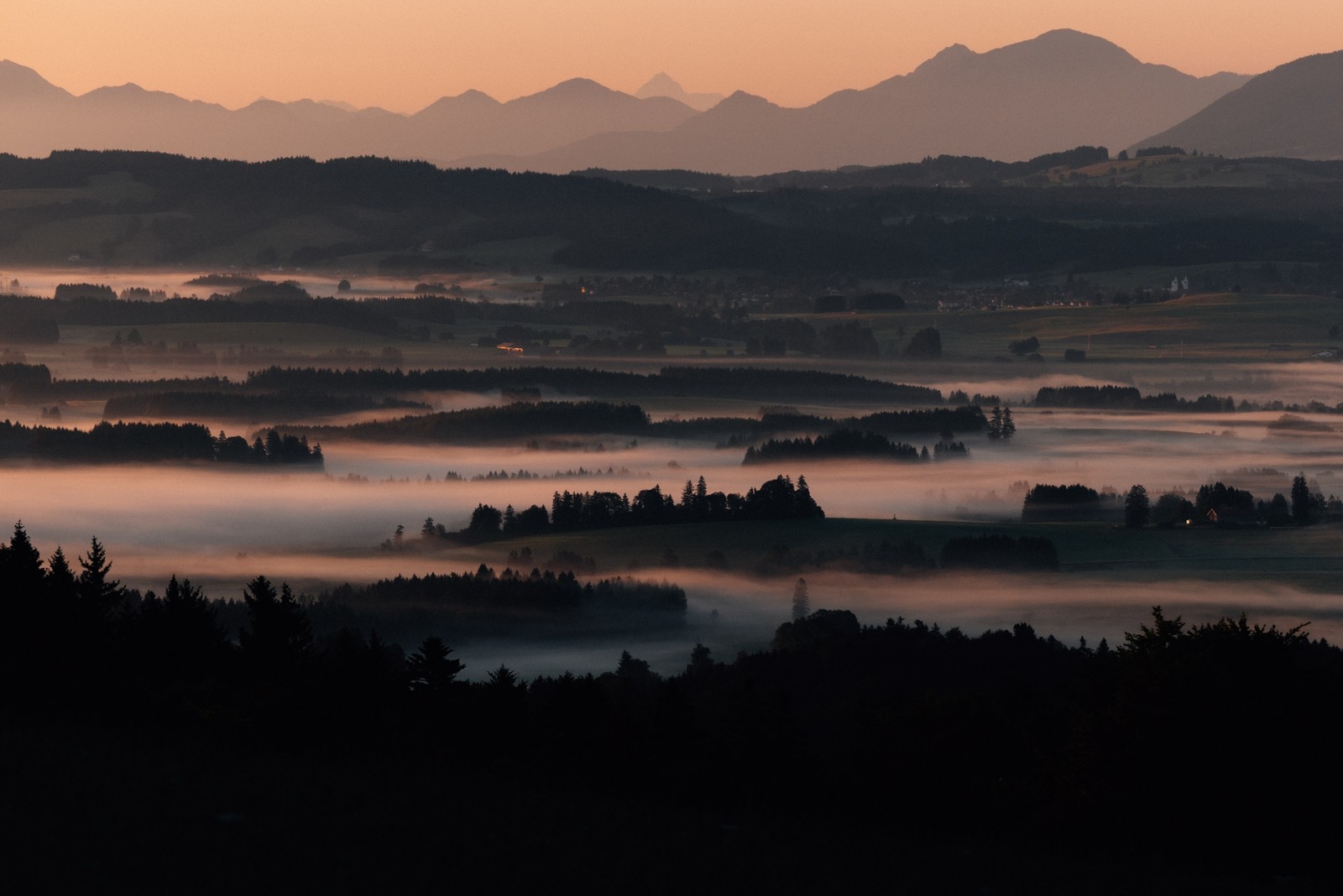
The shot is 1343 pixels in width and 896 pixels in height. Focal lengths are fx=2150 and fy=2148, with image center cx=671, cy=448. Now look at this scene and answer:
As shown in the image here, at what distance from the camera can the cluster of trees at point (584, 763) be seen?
38.0 metres

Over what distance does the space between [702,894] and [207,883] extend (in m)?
8.31

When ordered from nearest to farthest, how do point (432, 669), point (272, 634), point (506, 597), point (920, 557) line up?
point (432, 669) < point (272, 634) < point (506, 597) < point (920, 557)

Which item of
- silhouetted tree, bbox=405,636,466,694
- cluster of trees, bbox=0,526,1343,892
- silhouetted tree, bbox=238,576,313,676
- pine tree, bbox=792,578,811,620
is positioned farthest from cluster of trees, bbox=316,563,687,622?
silhouetted tree, bbox=405,636,466,694

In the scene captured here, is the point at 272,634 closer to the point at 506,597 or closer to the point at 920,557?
the point at 506,597

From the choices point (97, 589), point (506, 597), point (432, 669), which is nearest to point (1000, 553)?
point (506, 597)

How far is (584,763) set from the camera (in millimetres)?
53938

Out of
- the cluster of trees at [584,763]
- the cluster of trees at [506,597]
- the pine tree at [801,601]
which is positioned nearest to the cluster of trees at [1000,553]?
the pine tree at [801,601]

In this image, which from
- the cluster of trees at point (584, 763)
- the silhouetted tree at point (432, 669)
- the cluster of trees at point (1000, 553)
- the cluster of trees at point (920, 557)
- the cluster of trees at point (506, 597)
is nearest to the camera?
the cluster of trees at point (584, 763)

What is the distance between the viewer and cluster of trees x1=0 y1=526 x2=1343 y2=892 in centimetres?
3800

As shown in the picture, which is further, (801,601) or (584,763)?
(801,601)

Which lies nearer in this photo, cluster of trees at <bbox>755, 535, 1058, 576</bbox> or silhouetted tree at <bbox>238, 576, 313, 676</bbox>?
silhouetted tree at <bbox>238, 576, 313, 676</bbox>

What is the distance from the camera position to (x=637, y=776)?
52.0m

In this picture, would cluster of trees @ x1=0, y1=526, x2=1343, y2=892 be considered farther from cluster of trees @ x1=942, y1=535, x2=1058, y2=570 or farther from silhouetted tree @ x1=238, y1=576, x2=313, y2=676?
cluster of trees @ x1=942, y1=535, x2=1058, y2=570

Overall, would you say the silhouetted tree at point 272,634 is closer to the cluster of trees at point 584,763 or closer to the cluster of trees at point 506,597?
the cluster of trees at point 584,763
